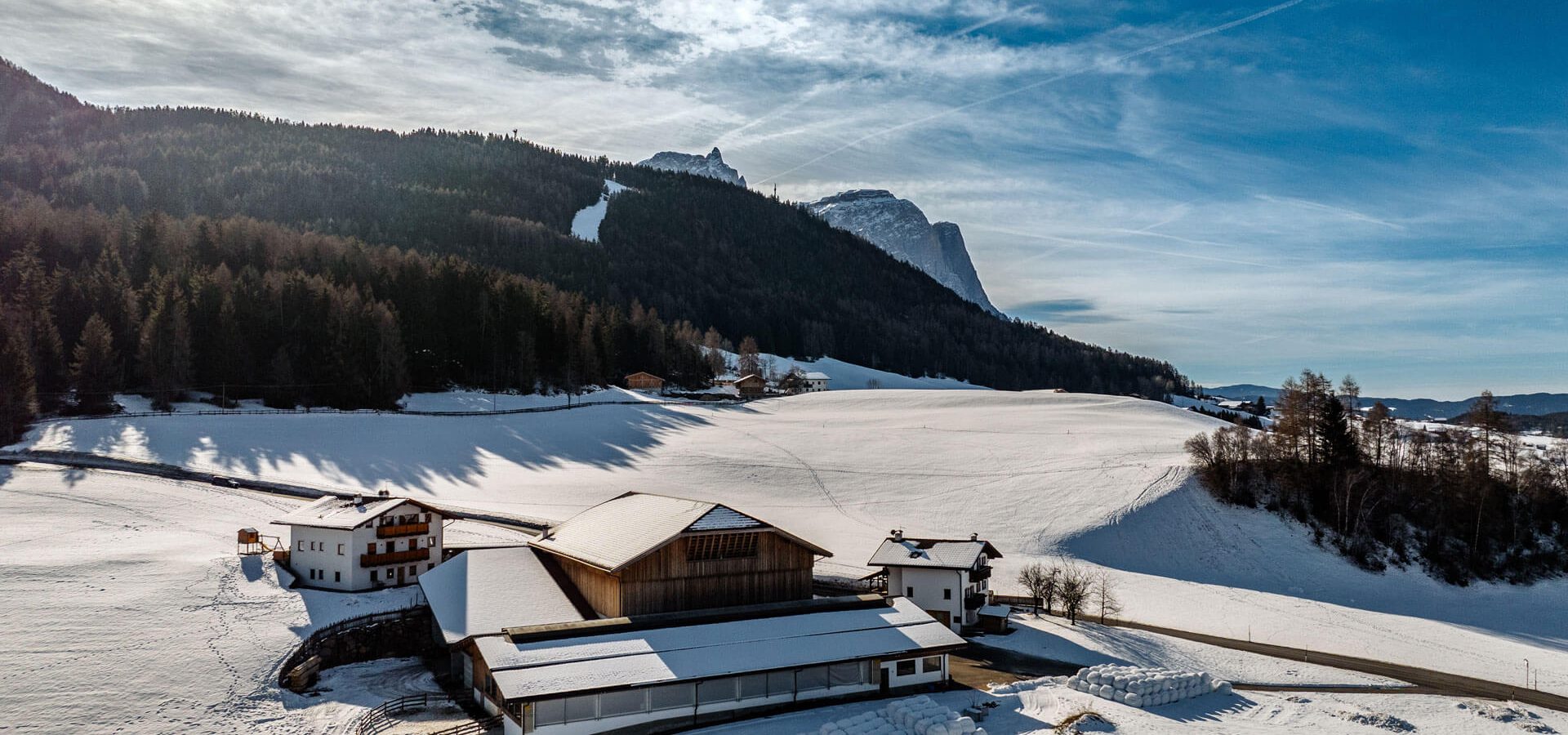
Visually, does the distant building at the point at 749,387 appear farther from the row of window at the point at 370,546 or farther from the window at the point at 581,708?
the window at the point at 581,708

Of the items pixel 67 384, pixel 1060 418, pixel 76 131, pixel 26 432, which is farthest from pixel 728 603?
pixel 76 131

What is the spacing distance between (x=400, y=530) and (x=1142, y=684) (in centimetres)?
3027

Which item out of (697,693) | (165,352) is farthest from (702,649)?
(165,352)

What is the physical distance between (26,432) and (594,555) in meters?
51.1

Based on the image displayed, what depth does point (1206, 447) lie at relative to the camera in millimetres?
61688

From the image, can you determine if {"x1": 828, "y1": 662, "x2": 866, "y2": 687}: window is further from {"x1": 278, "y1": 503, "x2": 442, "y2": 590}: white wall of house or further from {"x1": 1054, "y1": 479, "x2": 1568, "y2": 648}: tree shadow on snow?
{"x1": 1054, "y1": 479, "x2": 1568, "y2": 648}: tree shadow on snow

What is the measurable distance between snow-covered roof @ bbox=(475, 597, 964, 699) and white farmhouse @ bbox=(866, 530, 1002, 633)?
17.6 feet

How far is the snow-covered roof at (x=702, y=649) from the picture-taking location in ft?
85.6

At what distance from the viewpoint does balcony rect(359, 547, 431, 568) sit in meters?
38.6

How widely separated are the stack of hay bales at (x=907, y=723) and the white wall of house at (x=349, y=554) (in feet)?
73.5

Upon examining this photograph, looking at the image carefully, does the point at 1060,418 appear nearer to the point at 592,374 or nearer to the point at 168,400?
the point at 592,374

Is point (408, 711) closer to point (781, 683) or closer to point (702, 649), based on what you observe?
point (702, 649)

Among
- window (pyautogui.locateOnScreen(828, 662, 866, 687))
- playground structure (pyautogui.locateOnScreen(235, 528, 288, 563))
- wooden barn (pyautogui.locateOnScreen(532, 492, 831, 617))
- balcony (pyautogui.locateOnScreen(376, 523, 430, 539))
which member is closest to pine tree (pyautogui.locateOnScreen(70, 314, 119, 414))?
playground structure (pyautogui.locateOnScreen(235, 528, 288, 563))

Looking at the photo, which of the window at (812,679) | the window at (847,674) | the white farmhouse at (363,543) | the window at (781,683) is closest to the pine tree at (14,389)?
the white farmhouse at (363,543)
